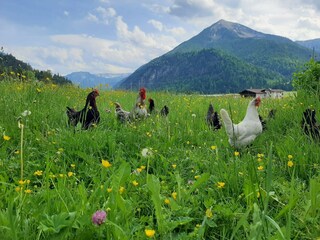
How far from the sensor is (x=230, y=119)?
4.95m

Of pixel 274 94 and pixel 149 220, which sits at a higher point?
pixel 274 94

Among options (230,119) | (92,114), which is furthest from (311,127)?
(92,114)

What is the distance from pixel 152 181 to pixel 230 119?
9.25 feet

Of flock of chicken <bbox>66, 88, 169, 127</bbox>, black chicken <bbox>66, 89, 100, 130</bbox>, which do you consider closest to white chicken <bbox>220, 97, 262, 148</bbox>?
flock of chicken <bbox>66, 88, 169, 127</bbox>

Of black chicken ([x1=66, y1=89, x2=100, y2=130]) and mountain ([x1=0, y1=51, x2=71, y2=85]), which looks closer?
black chicken ([x1=66, y1=89, x2=100, y2=130])

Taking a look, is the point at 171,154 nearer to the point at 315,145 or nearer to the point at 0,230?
the point at 315,145

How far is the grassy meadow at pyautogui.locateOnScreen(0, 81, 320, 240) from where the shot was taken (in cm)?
196

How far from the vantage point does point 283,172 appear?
11.7ft

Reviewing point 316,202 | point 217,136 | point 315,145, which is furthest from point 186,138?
point 316,202

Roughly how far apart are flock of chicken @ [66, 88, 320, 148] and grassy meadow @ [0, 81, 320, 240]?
5.7 inches

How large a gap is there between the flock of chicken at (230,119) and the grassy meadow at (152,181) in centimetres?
14

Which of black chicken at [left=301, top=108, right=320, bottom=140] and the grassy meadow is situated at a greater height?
black chicken at [left=301, top=108, right=320, bottom=140]

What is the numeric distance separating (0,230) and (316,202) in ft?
6.85

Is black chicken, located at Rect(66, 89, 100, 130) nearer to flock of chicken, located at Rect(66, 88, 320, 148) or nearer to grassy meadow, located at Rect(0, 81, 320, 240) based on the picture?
flock of chicken, located at Rect(66, 88, 320, 148)
